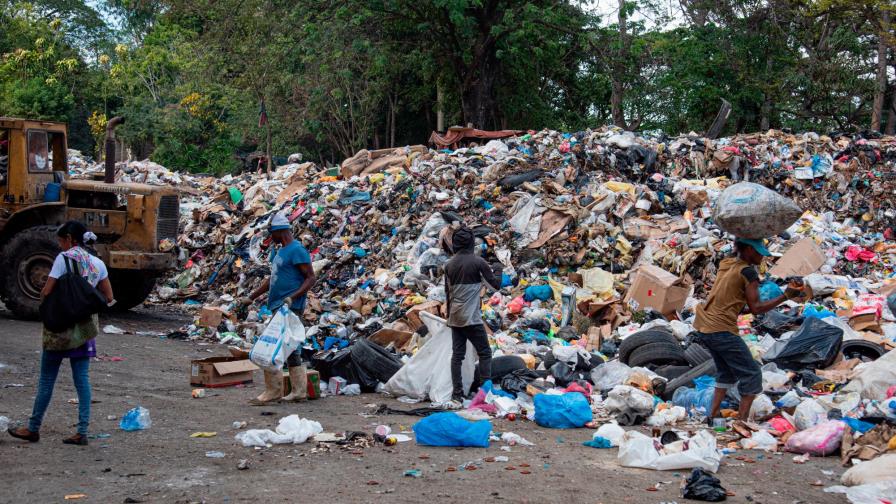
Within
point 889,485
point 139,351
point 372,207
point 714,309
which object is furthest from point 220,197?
point 889,485

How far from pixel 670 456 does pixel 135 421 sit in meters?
3.59

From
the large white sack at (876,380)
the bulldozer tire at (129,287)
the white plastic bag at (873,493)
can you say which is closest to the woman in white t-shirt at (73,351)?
the white plastic bag at (873,493)

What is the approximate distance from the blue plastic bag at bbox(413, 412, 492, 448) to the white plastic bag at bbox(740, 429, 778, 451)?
1.68m

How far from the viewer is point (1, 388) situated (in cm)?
707

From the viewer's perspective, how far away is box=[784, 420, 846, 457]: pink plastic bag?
5.32 meters

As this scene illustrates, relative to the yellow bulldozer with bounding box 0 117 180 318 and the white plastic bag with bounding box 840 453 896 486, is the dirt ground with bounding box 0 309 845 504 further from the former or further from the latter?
the yellow bulldozer with bounding box 0 117 180 318

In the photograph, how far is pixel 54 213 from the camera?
11.1 m

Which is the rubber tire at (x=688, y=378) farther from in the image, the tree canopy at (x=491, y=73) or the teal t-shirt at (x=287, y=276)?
the tree canopy at (x=491, y=73)

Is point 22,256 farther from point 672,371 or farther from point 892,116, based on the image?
point 892,116

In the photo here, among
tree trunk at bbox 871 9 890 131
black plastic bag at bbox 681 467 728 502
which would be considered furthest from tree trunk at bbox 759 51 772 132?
black plastic bag at bbox 681 467 728 502

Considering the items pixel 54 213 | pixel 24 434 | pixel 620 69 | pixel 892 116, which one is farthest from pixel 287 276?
pixel 892 116

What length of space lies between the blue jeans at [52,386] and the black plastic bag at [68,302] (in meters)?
0.22

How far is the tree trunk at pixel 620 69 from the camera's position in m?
22.6

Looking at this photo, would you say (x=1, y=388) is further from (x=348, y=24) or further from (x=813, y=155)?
(x=348, y=24)
